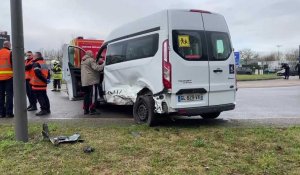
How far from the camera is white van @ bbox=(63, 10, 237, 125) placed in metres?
7.25

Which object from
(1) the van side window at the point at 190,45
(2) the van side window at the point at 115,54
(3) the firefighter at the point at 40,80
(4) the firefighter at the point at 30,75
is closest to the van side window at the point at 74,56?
(3) the firefighter at the point at 40,80

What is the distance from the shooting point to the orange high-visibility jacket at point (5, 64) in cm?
909

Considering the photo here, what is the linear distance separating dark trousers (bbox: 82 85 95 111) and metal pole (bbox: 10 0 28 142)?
11.7 feet

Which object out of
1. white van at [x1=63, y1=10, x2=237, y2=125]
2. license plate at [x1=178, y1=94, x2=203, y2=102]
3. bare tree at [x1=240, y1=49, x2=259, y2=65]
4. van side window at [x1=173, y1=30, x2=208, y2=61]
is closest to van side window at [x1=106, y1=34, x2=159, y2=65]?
white van at [x1=63, y1=10, x2=237, y2=125]

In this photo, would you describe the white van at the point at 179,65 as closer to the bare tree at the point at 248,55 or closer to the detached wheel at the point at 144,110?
the detached wheel at the point at 144,110

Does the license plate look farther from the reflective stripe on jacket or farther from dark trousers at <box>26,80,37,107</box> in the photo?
the reflective stripe on jacket

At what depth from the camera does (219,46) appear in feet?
26.1

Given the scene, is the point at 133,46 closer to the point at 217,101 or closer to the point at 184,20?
the point at 184,20

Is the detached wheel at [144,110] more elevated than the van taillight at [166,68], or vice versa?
the van taillight at [166,68]

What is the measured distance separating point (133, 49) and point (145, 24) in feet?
2.23

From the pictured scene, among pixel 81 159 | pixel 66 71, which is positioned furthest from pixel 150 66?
pixel 66 71

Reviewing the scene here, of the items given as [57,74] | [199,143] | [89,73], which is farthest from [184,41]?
[57,74]

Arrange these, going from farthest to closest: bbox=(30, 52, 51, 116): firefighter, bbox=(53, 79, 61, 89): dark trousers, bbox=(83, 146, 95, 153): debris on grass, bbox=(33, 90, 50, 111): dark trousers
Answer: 1. bbox=(53, 79, 61, 89): dark trousers
2. bbox=(33, 90, 50, 111): dark trousers
3. bbox=(30, 52, 51, 116): firefighter
4. bbox=(83, 146, 95, 153): debris on grass

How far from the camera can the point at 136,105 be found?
8.08 meters
